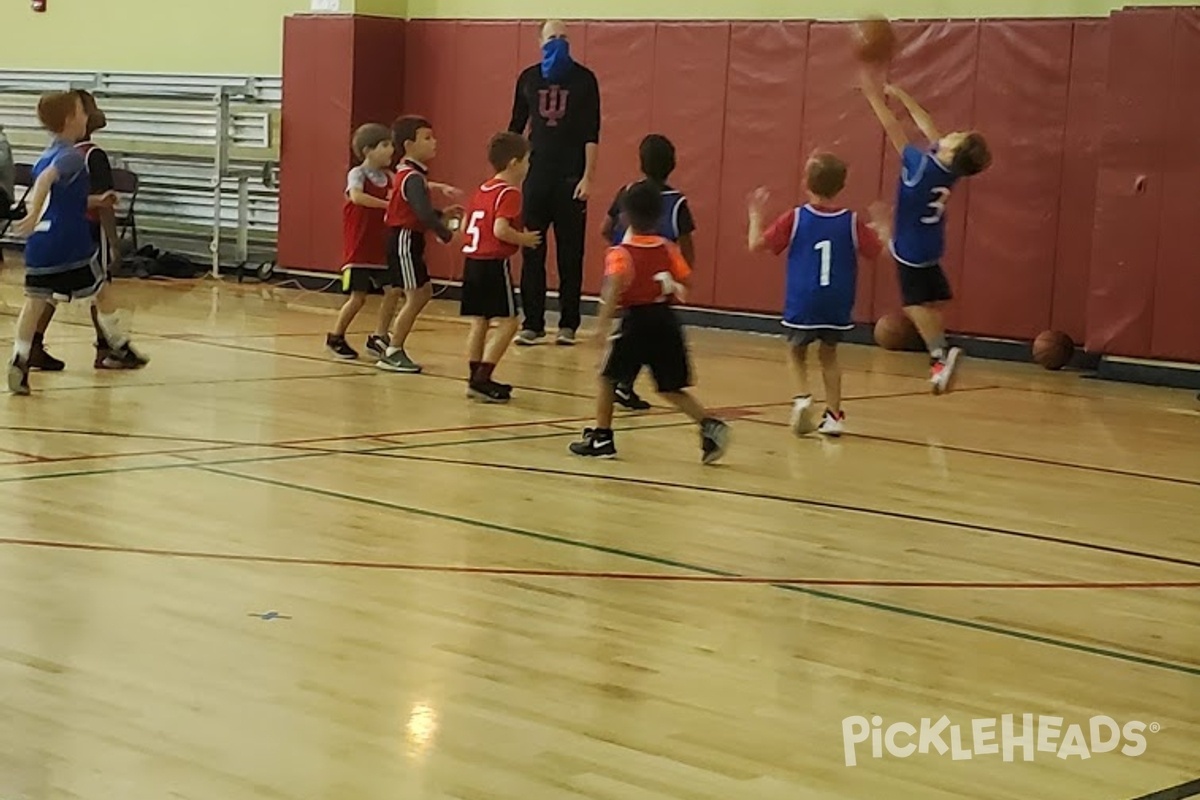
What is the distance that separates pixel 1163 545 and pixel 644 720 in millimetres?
2829

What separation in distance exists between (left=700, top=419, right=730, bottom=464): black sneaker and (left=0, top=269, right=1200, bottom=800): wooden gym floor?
4.2 inches

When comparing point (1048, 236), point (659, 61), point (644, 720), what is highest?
point (659, 61)

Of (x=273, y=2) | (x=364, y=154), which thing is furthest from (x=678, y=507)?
(x=273, y=2)

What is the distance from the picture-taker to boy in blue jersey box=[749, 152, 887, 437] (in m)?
8.37

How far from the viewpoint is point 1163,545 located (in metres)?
6.22

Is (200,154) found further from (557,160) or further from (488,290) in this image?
(488,290)

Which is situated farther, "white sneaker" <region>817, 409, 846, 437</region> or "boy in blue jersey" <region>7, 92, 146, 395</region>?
"boy in blue jersey" <region>7, 92, 146, 395</region>

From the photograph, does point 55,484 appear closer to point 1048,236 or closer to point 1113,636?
point 1113,636

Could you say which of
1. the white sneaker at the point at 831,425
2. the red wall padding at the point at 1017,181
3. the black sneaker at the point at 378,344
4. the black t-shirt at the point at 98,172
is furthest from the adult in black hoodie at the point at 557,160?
the white sneaker at the point at 831,425

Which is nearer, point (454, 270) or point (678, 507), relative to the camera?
point (678, 507)

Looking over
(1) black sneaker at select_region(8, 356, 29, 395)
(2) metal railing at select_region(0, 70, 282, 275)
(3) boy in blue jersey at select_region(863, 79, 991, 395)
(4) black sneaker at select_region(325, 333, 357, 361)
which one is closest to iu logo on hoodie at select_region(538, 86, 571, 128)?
(4) black sneaker at select_region(325, 333, 357, 361)

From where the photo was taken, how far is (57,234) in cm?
873

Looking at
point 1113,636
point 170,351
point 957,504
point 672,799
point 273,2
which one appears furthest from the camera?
point 273,2

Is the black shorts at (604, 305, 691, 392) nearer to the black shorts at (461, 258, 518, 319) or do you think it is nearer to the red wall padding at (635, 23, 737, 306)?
the black shorts at (461, 258, 518, 319)
